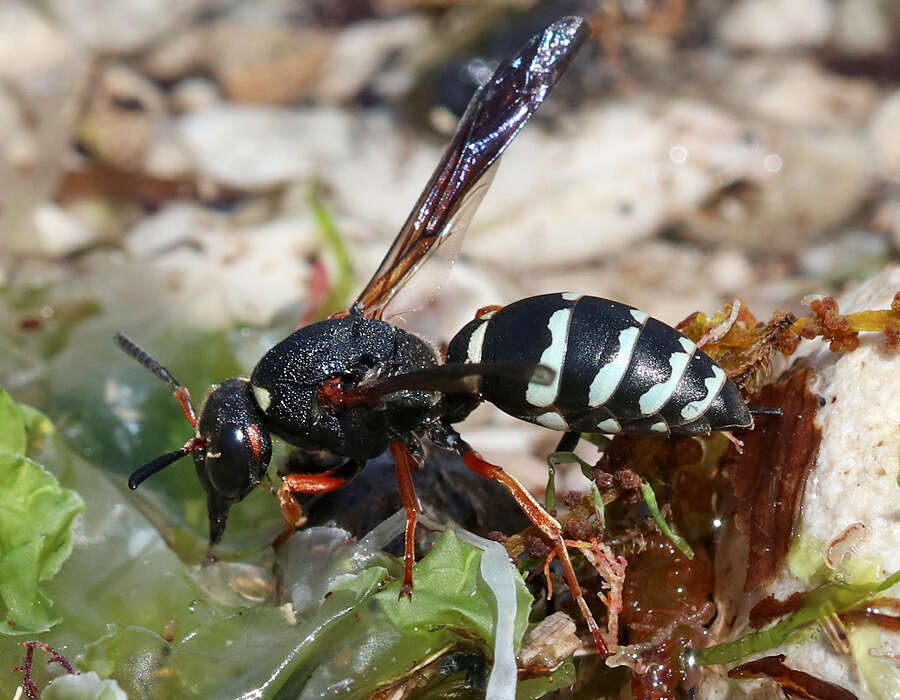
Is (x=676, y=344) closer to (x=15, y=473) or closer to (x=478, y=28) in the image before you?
(x=15, y=473)

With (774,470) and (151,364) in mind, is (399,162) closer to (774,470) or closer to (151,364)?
(151,364)

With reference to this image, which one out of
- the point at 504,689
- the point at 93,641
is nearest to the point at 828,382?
the point at 504,689

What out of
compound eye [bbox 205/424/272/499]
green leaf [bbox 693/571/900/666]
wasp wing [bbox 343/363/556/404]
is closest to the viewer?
wasp wing [bbox 343/363/556/404]

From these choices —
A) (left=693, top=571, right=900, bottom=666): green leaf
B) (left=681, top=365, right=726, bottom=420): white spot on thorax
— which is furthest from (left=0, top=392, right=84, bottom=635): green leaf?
(left=693, top=571, right=900, bottom=666): green leaf

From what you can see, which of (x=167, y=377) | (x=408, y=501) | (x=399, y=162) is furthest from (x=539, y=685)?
(x=399, y=162)

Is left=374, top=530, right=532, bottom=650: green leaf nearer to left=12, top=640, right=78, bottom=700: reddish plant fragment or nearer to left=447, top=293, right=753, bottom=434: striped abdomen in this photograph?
left=447, top=293, right=753, bottom=434: striped abdomen

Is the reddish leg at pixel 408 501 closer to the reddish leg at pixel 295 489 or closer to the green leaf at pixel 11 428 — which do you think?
the reddish leg at pixel 295 489
